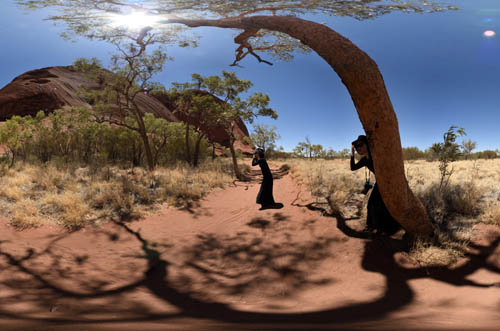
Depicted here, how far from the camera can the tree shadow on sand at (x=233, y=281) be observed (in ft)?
7.63

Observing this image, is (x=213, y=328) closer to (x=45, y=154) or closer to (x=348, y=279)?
(x=348, y=279)

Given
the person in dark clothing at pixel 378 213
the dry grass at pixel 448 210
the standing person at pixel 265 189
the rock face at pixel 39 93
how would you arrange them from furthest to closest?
the rock face at pixel 39 93 < the standing person at pixel 265 189 < the person in dark clothing at pixel 378 213 < the dry grass at pixel 448 210

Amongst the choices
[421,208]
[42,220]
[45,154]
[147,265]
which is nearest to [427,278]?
[421,208]

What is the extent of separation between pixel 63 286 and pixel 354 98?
526 centimetres

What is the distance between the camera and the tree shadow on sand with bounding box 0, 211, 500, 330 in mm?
2324

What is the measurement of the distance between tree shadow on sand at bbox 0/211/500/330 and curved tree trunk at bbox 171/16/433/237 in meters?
0.81

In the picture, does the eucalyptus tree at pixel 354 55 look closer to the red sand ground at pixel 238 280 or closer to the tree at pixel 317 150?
the red sand ground at pixel 238 280

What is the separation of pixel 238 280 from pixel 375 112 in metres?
3.53

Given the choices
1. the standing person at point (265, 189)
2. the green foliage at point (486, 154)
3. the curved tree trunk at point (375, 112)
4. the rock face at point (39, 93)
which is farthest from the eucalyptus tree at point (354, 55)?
the green foliage at point (486, 154)

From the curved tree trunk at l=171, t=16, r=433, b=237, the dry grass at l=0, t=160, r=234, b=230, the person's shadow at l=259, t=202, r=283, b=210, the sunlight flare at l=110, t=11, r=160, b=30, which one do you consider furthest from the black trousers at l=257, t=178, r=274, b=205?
the sunlight flare at l=110, t=11, r=160, b=30

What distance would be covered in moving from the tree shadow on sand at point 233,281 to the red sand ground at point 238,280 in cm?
2

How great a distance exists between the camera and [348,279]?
3.64m

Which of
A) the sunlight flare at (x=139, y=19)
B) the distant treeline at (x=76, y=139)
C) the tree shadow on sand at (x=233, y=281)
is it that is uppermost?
the sunlight flare at (x=139, y=19)

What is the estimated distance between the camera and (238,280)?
12.7 ft
